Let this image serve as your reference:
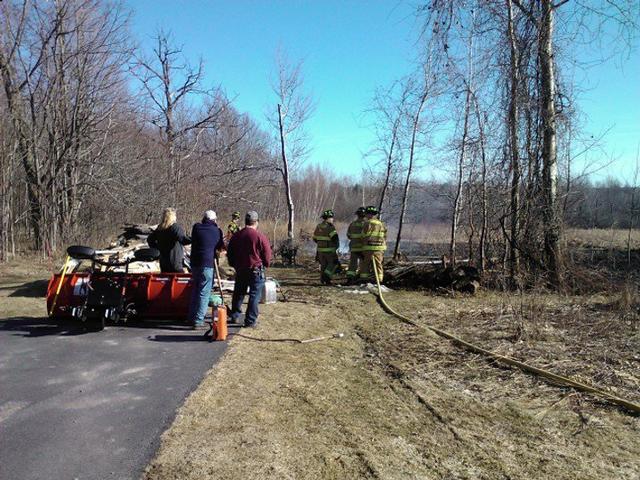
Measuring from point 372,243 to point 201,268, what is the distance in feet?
18.4

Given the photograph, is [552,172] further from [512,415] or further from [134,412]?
[134,412]

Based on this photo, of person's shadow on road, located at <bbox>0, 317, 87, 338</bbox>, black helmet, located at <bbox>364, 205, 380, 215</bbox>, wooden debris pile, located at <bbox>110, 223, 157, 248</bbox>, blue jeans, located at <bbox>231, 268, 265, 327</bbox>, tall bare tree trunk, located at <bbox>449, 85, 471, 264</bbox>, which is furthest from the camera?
tall bare tree trunk, located at <bbox>449, 85, 471, 264</bbox>

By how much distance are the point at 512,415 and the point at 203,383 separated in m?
3.02

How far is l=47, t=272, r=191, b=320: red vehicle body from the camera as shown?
7.74 m

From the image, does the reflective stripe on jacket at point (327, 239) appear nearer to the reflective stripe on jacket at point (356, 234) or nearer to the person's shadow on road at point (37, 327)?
the reflective stripe on jacket at point (356, 234)

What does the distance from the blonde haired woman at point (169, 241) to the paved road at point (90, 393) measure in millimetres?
1106

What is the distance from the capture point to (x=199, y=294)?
7684mm

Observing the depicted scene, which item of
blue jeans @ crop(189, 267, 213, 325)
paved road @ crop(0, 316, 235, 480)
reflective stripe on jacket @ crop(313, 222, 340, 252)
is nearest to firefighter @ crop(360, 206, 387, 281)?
reflective stripe on jacket @ crop(313, 222, 340, 252)

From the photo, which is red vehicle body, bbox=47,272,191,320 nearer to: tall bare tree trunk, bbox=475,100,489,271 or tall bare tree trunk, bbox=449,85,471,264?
tall bare tree trunk, bbox=475,100,489,271

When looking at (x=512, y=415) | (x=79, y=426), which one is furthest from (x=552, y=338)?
(x=79, y=426)

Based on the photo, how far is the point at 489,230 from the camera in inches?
507

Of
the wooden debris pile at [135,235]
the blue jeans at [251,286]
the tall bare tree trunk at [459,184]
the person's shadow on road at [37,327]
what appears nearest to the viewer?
the person's shadow on road at [37,327]

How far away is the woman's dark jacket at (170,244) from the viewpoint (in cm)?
819

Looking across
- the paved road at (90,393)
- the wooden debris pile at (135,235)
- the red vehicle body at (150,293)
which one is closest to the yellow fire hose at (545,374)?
the paved road at (90,393)
